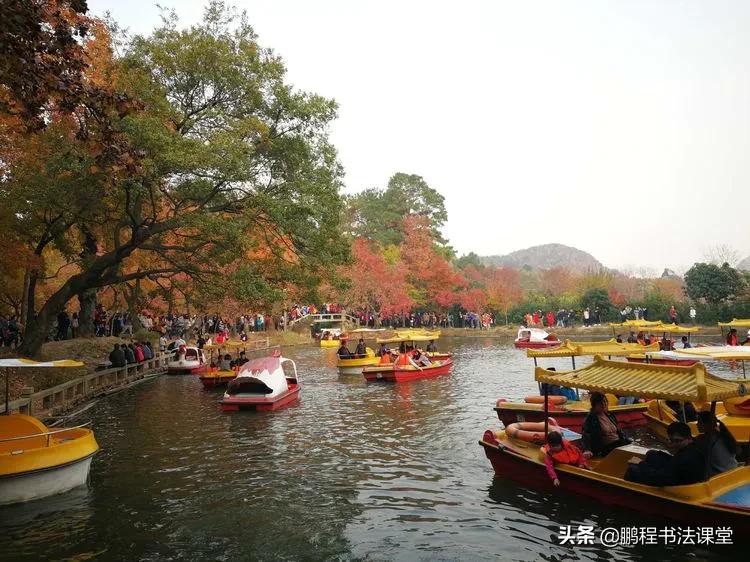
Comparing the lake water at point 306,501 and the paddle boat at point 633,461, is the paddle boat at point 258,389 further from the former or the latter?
the paddle boat at point 633,461

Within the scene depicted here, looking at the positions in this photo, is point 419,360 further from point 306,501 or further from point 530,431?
point 306,501

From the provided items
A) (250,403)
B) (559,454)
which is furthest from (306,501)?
(250,403)

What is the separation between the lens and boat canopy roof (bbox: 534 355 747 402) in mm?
8609

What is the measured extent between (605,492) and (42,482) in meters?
11.1

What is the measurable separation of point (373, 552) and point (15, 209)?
21316mm

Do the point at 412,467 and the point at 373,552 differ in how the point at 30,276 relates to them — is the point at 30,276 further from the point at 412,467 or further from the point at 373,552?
the point at 373,552

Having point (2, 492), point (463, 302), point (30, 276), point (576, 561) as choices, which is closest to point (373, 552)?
point (576, 561)

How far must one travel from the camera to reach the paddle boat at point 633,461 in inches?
340

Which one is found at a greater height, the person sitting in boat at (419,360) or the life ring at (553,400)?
the person sitting in boat at (419,360)

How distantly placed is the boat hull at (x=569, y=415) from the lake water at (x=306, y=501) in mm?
877

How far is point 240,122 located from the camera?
2234 centimetres

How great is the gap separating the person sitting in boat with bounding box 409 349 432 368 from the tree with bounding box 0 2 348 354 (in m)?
7.81

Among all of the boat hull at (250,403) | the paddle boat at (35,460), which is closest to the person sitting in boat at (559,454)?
the paddle boat at (35,460)

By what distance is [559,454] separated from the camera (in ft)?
35.9
